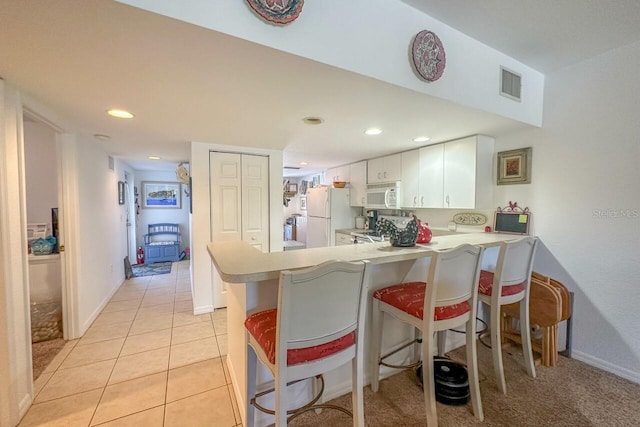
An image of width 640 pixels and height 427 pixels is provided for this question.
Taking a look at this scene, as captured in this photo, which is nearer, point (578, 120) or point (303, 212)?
point (578, 120)

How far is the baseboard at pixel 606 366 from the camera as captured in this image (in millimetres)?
1996

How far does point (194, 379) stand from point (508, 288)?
94.7 inches

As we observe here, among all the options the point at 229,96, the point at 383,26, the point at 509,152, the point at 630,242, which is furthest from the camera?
the point at 509,152

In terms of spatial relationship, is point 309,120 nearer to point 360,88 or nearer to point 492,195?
point 360,88

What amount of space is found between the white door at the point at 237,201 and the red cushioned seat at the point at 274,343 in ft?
6.50

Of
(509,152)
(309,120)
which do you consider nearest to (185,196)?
Answer: (309,120)

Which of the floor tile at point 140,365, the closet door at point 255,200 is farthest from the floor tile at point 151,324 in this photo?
the closet door at point 255,200

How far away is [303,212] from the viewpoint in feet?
25.1

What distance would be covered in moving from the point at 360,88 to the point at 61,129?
2.76 m

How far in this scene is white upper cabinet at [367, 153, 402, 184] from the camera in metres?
3.81

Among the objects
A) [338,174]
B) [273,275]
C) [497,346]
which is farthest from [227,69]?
[338,174]

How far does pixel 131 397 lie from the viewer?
1802 millimetres

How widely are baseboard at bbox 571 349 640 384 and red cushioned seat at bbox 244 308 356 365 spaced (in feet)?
7.71

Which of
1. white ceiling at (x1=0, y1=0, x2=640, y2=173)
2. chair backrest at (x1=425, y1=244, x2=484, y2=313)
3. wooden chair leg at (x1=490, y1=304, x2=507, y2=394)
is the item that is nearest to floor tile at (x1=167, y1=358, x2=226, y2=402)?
chair backrest at (x1=425, y1=244, x2=484, y2=313)
